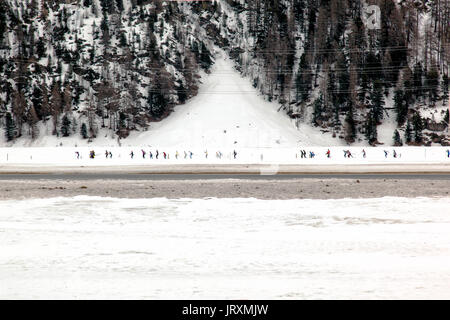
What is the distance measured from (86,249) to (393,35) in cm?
12252

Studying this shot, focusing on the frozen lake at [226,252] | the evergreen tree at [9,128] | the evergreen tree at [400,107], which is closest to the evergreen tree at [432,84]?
the evergreen tree at [400,107]

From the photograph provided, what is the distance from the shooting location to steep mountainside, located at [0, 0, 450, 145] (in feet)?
339

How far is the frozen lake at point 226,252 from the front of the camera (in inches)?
294

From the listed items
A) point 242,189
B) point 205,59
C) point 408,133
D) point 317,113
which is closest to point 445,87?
point 408,133

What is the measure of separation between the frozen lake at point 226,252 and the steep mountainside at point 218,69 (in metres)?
84.7

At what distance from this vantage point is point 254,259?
Answer: 9328 mm

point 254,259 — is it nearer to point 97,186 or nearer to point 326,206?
point 326,206

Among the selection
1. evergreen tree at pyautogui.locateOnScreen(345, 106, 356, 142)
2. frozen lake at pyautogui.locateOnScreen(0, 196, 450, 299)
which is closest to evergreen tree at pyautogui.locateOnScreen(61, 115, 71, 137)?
evergreen tree at pyautogui.locateOnScreen(345, 106, 356, 142)

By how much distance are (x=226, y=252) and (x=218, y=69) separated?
117674 mm

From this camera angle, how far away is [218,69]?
12388 cm

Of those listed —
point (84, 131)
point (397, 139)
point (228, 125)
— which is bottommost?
point (397, 139)

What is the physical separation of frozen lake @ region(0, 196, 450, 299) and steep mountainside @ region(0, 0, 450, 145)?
84733 mm

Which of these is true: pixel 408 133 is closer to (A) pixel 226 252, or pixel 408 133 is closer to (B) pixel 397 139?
(B) pixel 397 139

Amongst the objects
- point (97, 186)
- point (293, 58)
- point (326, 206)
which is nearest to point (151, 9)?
point (293, 58)
